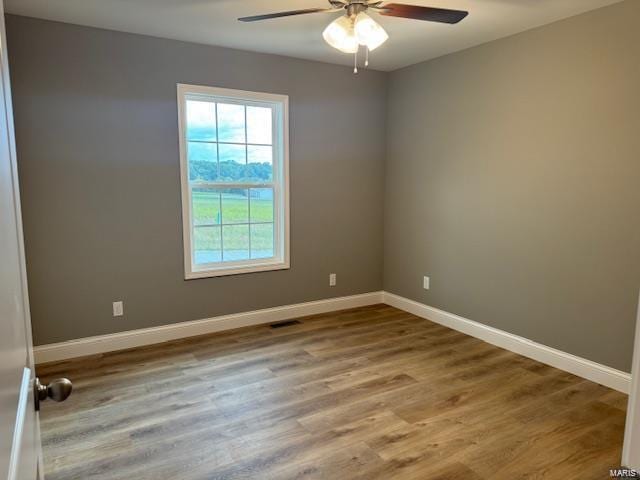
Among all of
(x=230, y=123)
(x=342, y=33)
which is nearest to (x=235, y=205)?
(x=230, y=123)

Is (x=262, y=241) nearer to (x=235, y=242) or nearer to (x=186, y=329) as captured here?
(x=235, y=242)

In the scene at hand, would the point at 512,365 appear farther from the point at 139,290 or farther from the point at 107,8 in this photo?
the point at 107,8

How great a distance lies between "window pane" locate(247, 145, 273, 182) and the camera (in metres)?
4.02

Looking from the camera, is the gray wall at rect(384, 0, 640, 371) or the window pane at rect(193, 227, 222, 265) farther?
the window pane at rect(193, 227, 222, 265)

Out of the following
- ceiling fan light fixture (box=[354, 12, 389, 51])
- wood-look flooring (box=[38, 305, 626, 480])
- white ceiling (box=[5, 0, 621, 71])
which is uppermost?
white ceiling (box=[5, 0, 621, 71])

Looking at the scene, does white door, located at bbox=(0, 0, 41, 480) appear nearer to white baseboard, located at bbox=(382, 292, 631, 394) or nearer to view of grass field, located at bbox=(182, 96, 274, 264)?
view of grass field, located at bbox=(182, 96, 274, 264)

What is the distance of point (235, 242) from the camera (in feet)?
13.2

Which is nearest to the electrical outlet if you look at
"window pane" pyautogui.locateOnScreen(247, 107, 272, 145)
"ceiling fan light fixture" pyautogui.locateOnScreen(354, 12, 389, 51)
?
"window pane" pyautogui.locateOnScreen(247, 107, 272, 145)

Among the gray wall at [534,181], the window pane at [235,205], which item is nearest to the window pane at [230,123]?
the window pane at [235,205]

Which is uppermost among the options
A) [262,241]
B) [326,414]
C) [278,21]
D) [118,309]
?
[278,21]

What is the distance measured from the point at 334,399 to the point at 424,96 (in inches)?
115

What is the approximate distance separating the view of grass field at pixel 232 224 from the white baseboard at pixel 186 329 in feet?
1.83

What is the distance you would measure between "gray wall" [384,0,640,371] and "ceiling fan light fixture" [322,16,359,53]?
1531 millimetres

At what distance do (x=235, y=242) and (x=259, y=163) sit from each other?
0.77 meters
